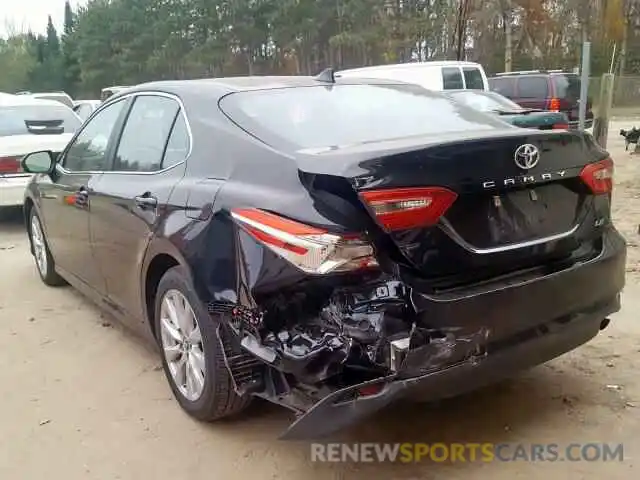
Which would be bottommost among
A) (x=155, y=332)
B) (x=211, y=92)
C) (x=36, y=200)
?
(x=155, y=332)

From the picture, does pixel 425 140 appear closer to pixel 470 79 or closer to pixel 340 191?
pixel 340 191

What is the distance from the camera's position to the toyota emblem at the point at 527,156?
2.79m

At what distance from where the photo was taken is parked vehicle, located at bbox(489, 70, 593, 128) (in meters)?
17.9

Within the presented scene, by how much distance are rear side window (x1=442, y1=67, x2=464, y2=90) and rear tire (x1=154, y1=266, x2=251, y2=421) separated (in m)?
14.1

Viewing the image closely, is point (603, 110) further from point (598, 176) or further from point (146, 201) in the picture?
point (146, 201)

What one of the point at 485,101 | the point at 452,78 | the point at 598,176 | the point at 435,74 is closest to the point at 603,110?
the point at 485,101

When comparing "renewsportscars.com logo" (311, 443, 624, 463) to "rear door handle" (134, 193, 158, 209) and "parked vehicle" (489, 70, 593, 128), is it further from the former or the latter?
"parked vehicle" (489, 70, 593, 128)

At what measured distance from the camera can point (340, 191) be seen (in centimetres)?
258

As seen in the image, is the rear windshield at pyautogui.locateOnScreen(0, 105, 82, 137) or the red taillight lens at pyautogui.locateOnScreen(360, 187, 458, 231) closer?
the red taillight lens at pyautogui.locateOnScreen(360, 187, 458, 231)

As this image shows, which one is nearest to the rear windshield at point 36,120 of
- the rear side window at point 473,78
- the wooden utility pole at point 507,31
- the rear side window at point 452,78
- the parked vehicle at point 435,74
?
the parked vehicle at point 435,74

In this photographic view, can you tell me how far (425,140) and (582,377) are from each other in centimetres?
167

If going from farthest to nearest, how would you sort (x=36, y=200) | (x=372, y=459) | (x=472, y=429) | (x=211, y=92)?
(x=36, y=200)
(x=211, y=92)
(x=472, y=429)
(x=372, y=459)

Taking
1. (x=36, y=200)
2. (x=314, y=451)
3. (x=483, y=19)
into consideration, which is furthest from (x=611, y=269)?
(x=483, y=19)

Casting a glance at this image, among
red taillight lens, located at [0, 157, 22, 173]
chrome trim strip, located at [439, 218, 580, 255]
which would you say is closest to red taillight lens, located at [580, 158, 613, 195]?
chrome trim strip, located at [439, 218, 580, 255]
